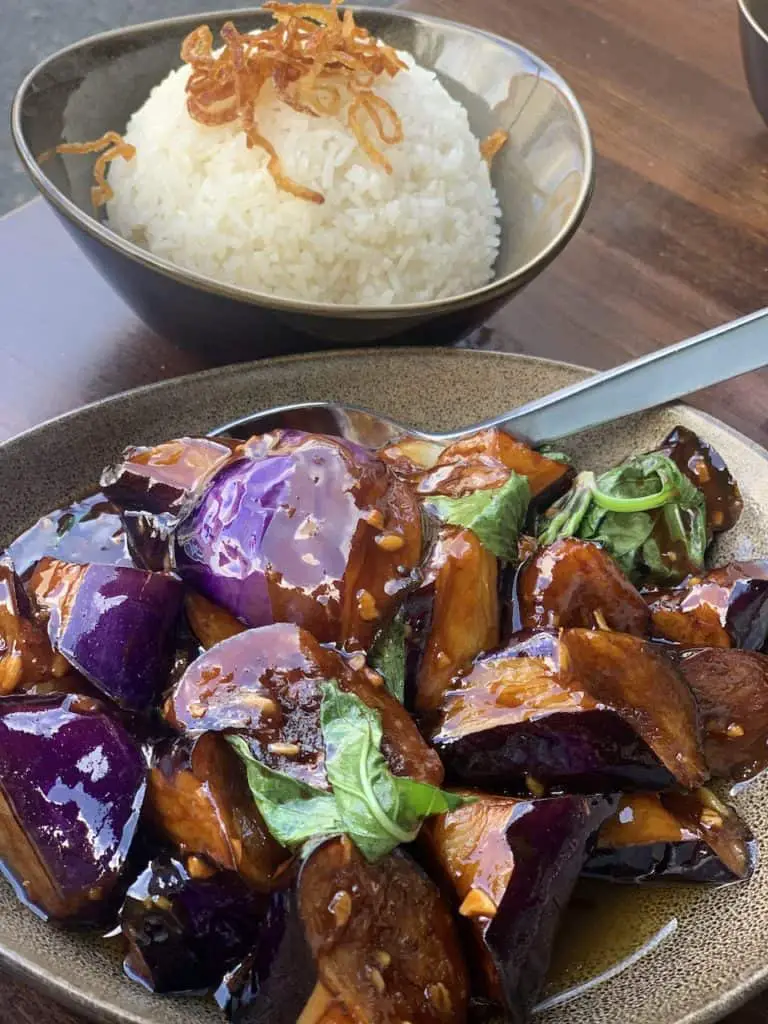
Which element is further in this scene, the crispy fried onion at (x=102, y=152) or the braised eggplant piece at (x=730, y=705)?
the crispy fried onion at (x=102, y=152)

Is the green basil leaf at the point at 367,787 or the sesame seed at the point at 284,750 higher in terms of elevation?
the green basil leaf at the point at 367,787

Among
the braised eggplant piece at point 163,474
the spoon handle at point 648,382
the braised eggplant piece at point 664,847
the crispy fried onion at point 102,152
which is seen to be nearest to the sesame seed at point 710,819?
the braised eggplant piece at point 664,847

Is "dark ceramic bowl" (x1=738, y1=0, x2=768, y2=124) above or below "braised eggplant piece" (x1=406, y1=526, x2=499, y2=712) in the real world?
above

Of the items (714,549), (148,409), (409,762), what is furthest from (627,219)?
(409,762)

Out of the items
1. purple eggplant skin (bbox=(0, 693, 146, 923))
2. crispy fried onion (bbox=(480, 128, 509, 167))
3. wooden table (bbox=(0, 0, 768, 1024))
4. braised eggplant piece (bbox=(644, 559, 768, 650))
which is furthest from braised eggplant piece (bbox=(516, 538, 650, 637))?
crispy fried onion (bbox=(480, 128, 509, 167))

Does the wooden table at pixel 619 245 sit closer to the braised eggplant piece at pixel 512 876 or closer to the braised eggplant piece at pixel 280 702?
the braised eggplant piece at pixel 280 702

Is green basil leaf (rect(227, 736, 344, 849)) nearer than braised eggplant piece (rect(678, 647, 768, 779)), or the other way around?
green basil leaf (rect(227, 736, 344, 849))

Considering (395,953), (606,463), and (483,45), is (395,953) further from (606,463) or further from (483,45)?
(483,45)

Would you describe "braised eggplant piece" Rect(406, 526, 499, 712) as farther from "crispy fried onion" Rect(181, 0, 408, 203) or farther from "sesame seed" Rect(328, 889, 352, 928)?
"crispy fried onion" Rect(181, 0, 408, 203)
